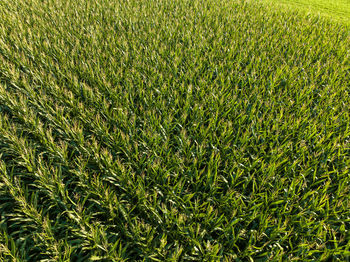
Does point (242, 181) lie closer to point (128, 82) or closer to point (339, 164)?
point (339, 164)

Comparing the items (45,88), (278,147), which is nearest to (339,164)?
(278,147)

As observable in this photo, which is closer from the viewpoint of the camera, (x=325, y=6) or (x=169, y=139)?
(x=169, y=139)

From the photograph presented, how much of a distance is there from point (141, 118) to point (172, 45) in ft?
5.99

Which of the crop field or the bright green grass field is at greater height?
the bright green grass field

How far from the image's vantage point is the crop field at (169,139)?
1.46 m

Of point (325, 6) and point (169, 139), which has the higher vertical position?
point (325, 6)

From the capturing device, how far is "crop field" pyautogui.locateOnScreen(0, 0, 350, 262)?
146 cm

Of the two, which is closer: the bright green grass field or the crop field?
the crop field

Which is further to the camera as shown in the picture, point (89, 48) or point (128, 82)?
point (89, 48)

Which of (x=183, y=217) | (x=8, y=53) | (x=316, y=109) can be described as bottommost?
(x=183, y=217)

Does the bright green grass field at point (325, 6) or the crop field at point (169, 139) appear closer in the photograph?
the crop field at point (169, 139)

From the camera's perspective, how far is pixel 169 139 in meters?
2.02

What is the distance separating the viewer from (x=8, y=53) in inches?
120

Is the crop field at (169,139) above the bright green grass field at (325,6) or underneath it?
underneath
